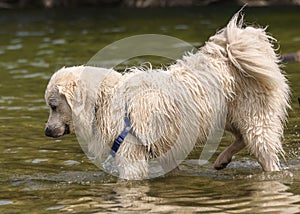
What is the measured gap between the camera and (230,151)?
8.37 metres

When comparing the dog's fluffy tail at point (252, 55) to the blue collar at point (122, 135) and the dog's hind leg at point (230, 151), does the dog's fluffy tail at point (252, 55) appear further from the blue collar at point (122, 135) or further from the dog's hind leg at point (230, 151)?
the blue collar at point (122, 135)

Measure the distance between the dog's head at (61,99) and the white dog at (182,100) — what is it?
0.03 ft

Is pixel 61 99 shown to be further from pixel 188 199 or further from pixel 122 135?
pixel 188 199

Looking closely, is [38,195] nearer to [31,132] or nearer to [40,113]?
[31,132]

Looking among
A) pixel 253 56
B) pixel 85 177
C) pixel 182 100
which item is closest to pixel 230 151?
pixel 182 100

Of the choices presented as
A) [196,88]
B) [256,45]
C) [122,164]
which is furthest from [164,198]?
[256,45]

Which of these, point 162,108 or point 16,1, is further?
point 16,1

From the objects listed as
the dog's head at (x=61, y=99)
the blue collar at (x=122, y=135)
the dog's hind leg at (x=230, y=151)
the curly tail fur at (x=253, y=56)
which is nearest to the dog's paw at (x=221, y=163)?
the dog's hind leg at (x=230, y=151)

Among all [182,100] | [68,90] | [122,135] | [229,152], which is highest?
[68,90]

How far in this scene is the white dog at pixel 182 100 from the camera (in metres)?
7.82

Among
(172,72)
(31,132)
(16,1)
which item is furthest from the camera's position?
(16,1)

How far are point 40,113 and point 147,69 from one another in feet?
13.9

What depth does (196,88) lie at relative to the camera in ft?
25.7

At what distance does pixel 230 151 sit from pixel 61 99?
1.96m
